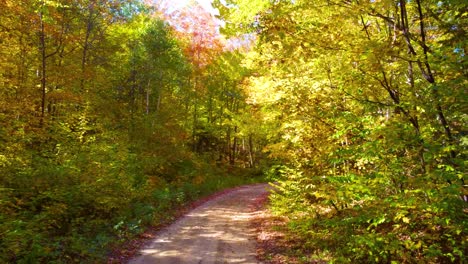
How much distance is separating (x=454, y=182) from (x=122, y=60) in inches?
914

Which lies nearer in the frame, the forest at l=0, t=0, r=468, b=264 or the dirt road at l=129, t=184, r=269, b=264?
the forest at l=0, t=0, r=468, b=264

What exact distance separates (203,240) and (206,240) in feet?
0.33

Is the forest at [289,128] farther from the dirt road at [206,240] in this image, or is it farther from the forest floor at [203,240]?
the dirt road at [206,240]

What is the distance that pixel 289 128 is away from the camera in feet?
40.1

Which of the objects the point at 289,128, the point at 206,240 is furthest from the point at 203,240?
the point at 289,128

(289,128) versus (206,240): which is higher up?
(289,128)

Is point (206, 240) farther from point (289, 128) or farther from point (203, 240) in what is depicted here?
point (289, 128)

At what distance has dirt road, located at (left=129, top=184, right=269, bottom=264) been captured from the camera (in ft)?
29.5

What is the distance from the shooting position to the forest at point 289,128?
5.84 m

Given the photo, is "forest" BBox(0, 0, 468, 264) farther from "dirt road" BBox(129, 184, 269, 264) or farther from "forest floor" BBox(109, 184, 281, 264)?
"dirt road" BBox(129, 184, 269, 264)

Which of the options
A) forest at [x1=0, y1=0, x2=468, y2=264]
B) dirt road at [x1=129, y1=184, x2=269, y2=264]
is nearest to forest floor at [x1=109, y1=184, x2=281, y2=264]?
dirt road at [x1=129, y1=184, x2=269, y2=264]

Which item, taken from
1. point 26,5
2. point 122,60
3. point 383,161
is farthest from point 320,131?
point 122,60

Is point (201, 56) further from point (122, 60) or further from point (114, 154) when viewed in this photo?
point (114, 154)

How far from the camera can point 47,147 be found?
13.6 metres
